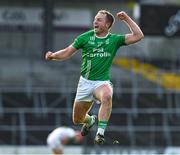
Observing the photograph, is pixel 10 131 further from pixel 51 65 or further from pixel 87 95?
pixel 87 95

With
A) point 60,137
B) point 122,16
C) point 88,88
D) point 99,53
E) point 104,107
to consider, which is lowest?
point 60,137

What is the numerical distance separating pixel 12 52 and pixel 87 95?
14128mm

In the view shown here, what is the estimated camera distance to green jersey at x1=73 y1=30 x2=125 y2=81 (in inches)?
566

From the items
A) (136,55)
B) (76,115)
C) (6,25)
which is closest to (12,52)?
(6,25)

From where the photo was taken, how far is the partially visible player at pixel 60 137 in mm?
22595

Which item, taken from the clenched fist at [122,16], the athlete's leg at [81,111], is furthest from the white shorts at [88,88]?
the clenched fist at [122,16]

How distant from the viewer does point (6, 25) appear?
93.6ft

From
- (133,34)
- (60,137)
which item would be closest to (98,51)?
(133,34)

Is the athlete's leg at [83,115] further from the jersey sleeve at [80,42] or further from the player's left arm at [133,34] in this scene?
the player's left arm at [133,34]

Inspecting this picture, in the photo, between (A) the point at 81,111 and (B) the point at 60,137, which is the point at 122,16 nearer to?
(A) the point at 81,111

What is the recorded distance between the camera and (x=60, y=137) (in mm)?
22797

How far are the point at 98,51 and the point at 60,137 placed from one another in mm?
8698

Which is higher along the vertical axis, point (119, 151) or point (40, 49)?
point (40, 49)

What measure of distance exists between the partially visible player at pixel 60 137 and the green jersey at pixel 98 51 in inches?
325
